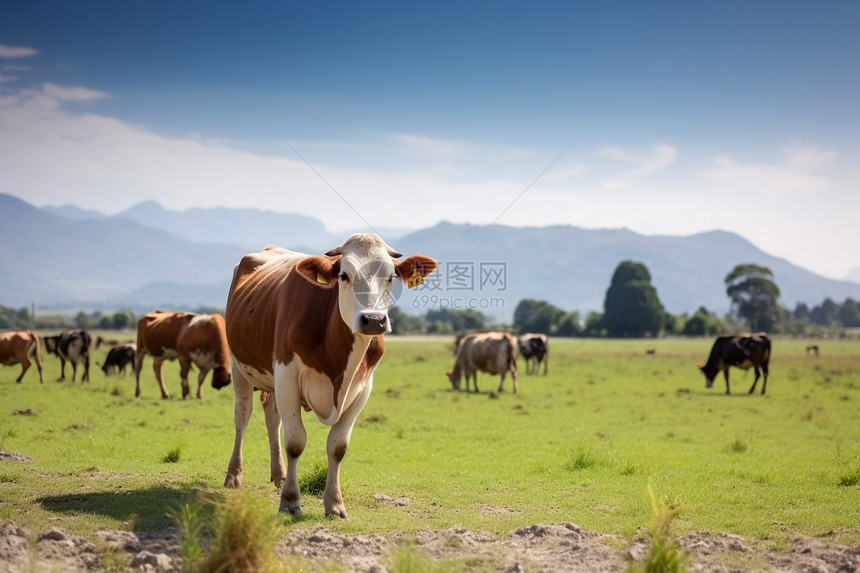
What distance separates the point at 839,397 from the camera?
88.9 ft

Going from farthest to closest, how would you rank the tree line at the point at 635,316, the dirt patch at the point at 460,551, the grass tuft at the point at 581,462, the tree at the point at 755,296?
the tree at the point at 755,296, the tree line at the point at 635,316, the grass tuft at the point at 581,462, the dirt patch at the point at 460,551

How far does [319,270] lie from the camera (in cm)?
777

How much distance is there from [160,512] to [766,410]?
2042 centimetres

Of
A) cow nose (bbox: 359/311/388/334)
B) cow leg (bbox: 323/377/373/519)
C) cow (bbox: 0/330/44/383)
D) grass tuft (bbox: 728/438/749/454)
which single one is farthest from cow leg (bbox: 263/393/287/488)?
cow (bbox: 0/330/44/383)

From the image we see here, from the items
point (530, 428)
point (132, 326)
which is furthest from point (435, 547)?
point (132, 326)

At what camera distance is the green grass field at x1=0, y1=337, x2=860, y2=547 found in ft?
26.3

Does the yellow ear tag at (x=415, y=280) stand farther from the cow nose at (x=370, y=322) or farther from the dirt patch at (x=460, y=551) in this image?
the dirt patch at (x=460, y=551)

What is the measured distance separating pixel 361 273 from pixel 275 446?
3138 millimetres

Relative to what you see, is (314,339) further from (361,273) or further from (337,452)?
(337,452)

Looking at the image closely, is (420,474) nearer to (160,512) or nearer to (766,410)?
(160,512)

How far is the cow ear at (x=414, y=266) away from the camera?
7863 mm

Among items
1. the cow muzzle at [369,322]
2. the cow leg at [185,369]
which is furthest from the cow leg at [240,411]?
the cow leg at [185,369]

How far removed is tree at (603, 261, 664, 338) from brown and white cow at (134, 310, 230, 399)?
109 m

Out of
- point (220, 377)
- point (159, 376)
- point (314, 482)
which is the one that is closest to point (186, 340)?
point (159, 376)
